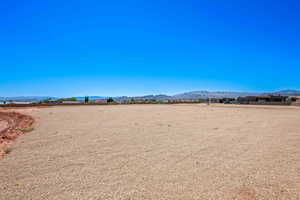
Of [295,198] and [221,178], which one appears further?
[221,178]

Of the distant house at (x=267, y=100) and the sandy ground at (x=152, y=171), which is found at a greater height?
the distant house at (x=267, y=100)

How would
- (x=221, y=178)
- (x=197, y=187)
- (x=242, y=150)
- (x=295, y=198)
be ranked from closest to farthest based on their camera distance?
(x=295, y=198)
(x=197, y=187)
(x=221, y=178)
(x=242, y=150)

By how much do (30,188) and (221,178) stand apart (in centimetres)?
352

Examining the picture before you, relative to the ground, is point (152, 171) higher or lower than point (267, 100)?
lower

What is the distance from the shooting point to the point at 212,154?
184 inches

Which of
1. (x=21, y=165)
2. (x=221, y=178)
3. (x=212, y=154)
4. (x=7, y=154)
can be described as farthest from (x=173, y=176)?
(x=7, y=154)

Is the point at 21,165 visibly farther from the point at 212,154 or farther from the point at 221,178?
the point at 212,154

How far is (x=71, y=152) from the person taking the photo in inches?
A: 194

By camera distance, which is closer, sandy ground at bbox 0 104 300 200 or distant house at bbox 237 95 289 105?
sandy ground at bbox 0 104 300 200

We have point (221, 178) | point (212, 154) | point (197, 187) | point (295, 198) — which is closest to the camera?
point (295, 198)

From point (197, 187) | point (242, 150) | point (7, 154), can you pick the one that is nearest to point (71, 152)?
point (7, 154)

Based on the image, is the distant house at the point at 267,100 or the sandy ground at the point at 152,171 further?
the distant house at the point at 267,100

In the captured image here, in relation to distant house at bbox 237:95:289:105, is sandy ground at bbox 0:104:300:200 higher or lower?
lower

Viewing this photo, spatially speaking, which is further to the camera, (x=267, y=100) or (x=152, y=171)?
(x=267, y=100)
